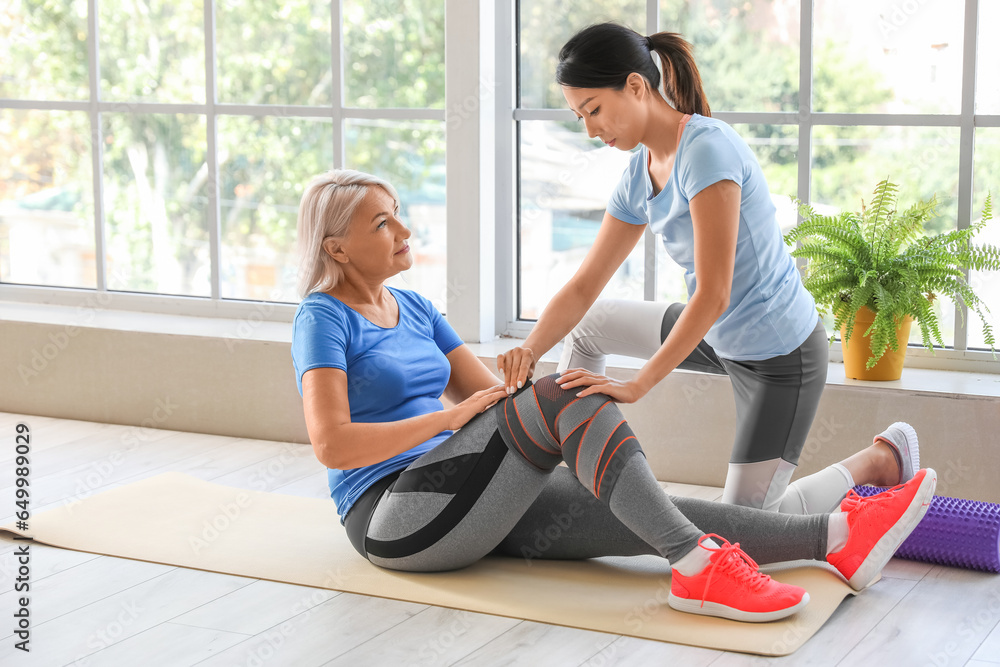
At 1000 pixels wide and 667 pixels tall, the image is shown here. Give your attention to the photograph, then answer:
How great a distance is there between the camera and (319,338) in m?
2.13

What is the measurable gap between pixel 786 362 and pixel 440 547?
82cm

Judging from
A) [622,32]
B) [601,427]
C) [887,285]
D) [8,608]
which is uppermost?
[622,32]

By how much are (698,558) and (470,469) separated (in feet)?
1.50

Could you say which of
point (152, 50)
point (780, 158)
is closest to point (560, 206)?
point (780, 158)

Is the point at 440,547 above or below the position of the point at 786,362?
below

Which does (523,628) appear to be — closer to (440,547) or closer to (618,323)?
(440,547)

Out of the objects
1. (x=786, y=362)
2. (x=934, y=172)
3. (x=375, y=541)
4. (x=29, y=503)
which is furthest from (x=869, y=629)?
(x=29, y=503)

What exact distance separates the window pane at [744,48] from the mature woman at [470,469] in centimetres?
133

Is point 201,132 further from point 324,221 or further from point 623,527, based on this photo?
point 623,527

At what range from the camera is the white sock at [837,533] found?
2.16 m

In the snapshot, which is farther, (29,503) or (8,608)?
(29,503)

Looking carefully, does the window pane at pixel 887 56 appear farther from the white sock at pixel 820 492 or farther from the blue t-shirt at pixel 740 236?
the white sock at pixel 820 492

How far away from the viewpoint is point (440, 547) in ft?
7.14

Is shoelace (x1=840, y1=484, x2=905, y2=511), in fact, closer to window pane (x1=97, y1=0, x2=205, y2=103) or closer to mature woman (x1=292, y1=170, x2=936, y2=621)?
mature woman (x1=292, y1=170, x2=936, y2=621)
